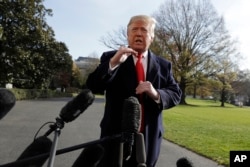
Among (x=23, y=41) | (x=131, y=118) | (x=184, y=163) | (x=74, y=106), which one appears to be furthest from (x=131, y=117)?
(x=23, y=41)

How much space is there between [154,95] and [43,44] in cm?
4002

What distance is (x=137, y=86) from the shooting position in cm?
232

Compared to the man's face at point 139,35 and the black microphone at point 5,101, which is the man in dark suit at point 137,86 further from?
the black microphone at point 5,101

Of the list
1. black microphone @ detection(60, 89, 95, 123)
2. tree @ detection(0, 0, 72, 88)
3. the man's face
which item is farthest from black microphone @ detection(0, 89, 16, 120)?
tree @ detection(0, 0, 72, 88)

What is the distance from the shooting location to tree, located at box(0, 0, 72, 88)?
35.6 meters

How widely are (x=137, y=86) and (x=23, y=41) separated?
120 ft

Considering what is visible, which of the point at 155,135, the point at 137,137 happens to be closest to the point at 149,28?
the point at 155,135

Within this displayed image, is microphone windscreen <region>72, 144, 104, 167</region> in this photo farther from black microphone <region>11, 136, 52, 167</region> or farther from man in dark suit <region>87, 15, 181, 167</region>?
man in dark suit <region>87, 15, 181, 167</region>

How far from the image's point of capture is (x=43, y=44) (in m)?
40.9

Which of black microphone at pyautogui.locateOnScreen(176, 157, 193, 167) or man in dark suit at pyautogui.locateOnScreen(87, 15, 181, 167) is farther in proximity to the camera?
man in dark suit at pyautogui.locateOnScreen(87, 15, 181, 167)

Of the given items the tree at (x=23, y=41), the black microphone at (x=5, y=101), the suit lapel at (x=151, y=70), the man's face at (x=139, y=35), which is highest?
the tree at (x=23, y=41)

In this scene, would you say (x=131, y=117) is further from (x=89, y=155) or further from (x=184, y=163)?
(x=184, y=163)

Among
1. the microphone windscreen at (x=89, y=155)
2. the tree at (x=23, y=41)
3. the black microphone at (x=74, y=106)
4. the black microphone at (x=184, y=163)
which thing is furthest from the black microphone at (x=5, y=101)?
the tree at (x=23, y=41)

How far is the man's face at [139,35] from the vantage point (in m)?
2.41
